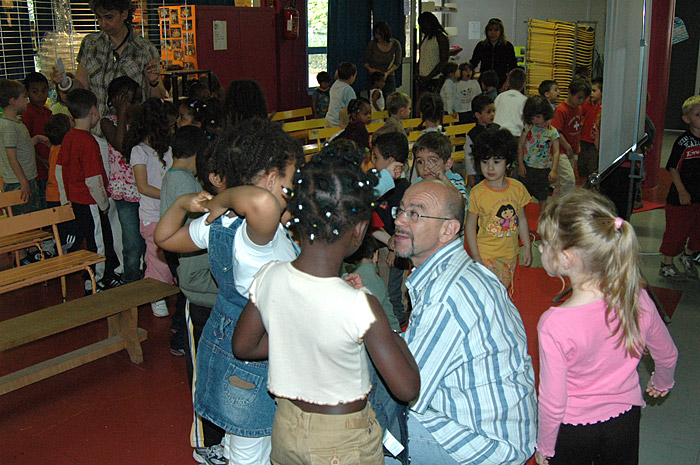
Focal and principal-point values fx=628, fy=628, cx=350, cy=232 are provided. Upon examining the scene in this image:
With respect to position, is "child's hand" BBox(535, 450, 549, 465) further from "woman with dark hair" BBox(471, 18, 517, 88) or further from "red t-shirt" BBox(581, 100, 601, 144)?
"woman with dark hair" BBox(471, 18, 517, 88)

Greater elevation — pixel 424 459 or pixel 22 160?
pixel 22 160

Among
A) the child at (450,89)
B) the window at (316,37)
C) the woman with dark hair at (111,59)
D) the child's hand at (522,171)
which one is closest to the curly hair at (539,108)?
the child's hand at (522,171)

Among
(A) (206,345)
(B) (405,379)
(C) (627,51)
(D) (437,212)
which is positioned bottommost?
(A) (206,345)

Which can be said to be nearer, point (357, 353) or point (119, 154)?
point (357, 353)

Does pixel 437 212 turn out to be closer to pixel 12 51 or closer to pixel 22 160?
pixel 22 160

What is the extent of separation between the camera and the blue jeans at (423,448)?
83.0 inches

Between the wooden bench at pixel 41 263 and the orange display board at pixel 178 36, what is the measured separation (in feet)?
19.2

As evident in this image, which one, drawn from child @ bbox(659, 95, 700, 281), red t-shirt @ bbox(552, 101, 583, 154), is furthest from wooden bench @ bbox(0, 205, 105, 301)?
red t-shirt @ bbox(552, 101, 583, 154)

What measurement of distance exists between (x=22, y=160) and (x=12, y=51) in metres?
2.63

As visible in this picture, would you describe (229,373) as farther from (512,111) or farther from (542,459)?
(512,111)

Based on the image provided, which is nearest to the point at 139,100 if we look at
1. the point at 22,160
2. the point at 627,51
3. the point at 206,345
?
the point at 22,160

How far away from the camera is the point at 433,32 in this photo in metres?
10.3

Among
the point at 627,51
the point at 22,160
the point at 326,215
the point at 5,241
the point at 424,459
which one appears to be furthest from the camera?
the point at 22,160

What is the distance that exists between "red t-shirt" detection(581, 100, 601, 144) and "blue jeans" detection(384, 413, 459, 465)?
6542 mm
